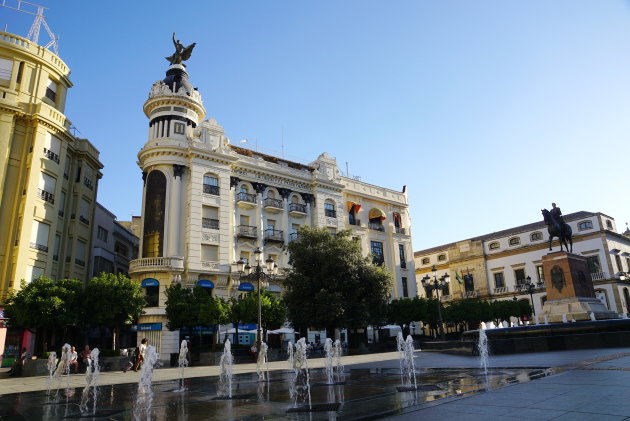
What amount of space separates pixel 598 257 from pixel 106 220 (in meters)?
52.3

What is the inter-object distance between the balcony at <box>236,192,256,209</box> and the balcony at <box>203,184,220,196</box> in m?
1.96

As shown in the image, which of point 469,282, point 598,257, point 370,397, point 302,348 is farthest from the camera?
point 469,282

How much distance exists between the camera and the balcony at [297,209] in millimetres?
39678

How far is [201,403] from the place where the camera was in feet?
27.9

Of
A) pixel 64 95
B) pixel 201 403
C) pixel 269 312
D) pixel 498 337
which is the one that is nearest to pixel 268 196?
pixel 269 312

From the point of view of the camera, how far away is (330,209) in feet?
139

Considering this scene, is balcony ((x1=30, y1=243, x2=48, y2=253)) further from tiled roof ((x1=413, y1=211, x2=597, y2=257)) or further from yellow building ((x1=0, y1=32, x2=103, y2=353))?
tiled roof ((x1=413, y1=211, x2=597, y2=257))

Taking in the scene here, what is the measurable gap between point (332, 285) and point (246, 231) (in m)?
10.9

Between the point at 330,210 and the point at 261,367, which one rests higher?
the point at 330,210

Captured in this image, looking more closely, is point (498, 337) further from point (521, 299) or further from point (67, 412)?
point (521, 299)

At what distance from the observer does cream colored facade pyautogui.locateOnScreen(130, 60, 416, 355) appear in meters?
32.7

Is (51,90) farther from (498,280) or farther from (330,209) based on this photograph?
(498,280)

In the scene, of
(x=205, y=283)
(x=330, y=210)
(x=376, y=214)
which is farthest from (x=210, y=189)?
(x=376, y=214)

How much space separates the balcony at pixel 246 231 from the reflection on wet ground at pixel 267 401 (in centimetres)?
2473
